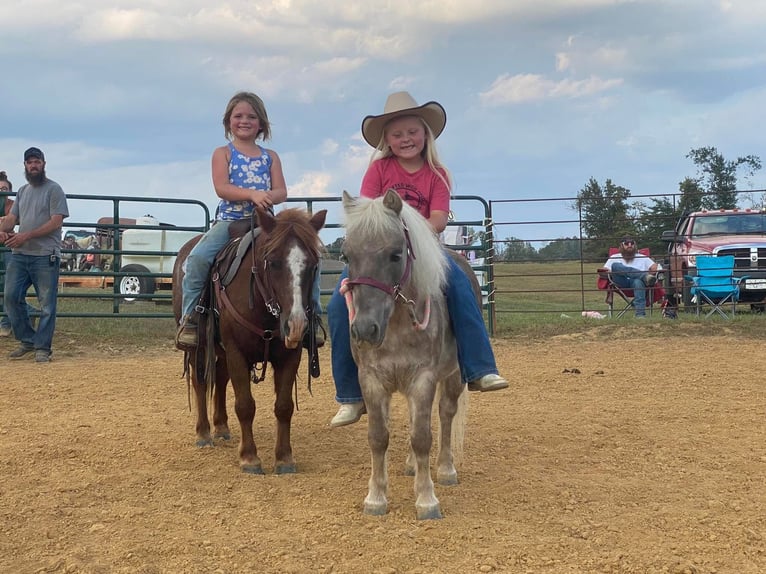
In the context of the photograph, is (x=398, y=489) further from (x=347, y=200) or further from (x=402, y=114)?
(x=402, y=114)

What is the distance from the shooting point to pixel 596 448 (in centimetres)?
474

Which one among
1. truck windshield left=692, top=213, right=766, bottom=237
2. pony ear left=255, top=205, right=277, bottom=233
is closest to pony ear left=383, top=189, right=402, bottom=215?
pony ear left=255, top=205, right=277, bottom=233

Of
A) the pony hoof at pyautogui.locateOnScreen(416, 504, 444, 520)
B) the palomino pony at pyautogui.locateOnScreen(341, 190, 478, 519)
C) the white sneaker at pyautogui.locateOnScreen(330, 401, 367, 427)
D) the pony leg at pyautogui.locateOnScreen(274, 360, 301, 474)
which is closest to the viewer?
the palomino pony at pyautogui.locateOnScreen(341, 190, 478, 519)

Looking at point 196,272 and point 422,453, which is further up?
point 196,272

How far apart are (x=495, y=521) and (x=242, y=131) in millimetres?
2952

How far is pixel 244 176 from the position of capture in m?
4.75

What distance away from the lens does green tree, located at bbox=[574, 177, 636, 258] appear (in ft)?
40.1

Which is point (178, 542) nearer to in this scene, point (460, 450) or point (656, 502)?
point (460, 450)

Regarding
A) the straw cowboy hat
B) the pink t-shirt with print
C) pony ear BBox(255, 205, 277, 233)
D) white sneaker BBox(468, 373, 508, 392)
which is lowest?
white sneaker BBox(468, 373, 508, 392)

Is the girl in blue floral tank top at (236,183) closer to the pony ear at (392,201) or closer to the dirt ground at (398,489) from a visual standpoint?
the dirt ground at (398,489)

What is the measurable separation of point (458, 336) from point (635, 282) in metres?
9.72

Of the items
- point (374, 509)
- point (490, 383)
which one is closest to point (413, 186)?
point (490, 383)

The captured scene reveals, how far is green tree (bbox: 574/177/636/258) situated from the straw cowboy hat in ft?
26.2

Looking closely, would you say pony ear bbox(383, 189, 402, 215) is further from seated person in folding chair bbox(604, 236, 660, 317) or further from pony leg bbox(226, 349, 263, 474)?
seated person in folding chair bbox(604, 236, 660, 317)
